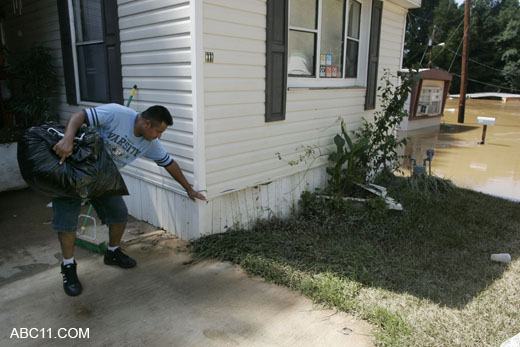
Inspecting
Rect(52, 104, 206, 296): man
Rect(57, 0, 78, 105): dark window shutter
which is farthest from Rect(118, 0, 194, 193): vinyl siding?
Rect(57, 0, 78, 105): dark window shutter

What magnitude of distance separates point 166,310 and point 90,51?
3.54m

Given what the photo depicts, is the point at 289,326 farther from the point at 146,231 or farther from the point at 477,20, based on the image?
the point at 477,20

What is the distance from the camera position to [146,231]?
169 inches

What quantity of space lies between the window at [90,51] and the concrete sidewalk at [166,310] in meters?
2.13

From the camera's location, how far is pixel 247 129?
416 cm

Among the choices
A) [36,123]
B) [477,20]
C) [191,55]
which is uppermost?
[477,20]

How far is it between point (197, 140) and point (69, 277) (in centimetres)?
157

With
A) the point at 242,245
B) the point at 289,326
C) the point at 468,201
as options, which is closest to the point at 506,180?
the point at 468,201

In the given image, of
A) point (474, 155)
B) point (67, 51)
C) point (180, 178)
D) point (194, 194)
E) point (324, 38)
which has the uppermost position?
point (324, 38)

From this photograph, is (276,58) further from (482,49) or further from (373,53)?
(482,49)

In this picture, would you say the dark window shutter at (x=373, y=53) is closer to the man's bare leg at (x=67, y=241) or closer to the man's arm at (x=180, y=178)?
the man's arm at (x=180, y=178)

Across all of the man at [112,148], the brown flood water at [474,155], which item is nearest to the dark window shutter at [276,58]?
the man at [112,148]

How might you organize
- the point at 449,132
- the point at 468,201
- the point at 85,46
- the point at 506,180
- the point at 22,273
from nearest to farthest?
the point at 22,273
the point at 85,46
the point at 468,201
the point at 506,180
the point at 449,132

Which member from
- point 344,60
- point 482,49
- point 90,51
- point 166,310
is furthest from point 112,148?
point 482,49
